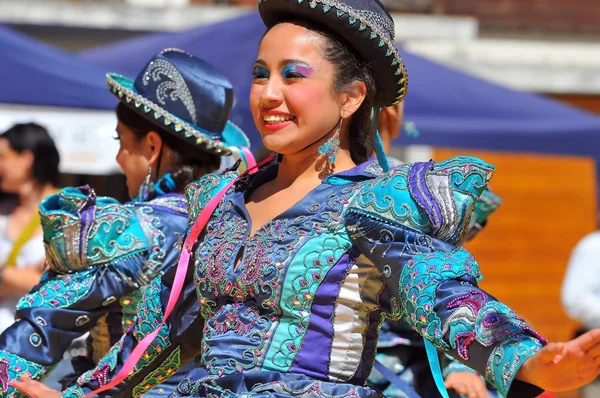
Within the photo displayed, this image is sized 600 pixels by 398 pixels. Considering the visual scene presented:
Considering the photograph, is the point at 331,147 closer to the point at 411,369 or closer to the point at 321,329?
the point at 321,329

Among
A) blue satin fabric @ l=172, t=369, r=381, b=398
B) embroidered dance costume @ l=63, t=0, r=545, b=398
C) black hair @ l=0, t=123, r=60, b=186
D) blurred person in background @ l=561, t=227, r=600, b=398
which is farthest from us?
blurred person in background @ l=561, t=227, r=600, b=398

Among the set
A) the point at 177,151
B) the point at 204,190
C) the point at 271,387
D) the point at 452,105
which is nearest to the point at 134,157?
the point at 177,151

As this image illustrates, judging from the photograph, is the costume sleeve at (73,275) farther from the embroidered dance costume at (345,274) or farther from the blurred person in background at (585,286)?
the blurred person in background at (585,286)

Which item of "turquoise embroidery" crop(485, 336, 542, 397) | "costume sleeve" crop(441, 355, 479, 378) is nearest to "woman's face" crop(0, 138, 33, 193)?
"costume sleeve" crop(441, 355, 479, 378)

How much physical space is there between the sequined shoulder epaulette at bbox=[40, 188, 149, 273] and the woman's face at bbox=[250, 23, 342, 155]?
A: 869 millimetres

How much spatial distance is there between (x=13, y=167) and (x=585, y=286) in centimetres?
350

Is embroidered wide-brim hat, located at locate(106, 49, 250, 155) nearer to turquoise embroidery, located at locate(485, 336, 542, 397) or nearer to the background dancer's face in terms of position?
the background dancer's face

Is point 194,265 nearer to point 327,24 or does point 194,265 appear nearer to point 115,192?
point 327,24

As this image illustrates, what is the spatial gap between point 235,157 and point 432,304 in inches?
56.7

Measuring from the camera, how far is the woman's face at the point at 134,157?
11.4 ft

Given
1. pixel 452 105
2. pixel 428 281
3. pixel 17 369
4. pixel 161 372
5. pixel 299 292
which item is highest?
pixel 452 105

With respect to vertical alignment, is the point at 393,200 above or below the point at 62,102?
below

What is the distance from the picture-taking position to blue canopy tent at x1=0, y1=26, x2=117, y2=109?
A: 6035 mm

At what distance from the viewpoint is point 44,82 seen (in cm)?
609
